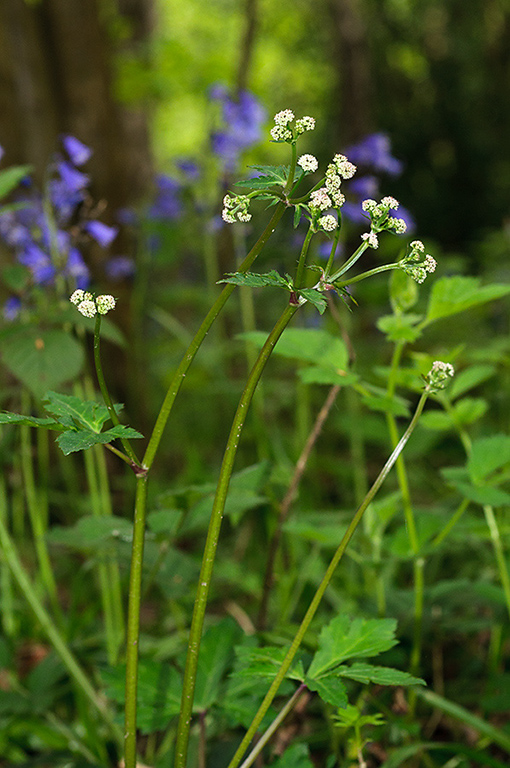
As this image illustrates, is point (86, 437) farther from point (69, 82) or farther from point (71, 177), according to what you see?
point (69, 82)

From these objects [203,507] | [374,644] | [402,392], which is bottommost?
[402,392]

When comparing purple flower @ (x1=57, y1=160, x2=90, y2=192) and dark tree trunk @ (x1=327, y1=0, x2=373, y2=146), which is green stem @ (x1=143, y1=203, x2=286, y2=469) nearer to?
purple flower @ (x1=57, y1=160, x2=90, y2=192)

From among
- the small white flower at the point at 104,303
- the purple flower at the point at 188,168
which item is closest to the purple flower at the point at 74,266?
the small white flower at the point at 104,303

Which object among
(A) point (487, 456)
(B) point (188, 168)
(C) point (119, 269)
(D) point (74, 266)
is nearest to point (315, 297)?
(A) point (487, 456)

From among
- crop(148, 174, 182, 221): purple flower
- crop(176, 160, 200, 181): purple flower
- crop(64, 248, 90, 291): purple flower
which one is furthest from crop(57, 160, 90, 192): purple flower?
crop(148, 174, 182, 221): purple flower

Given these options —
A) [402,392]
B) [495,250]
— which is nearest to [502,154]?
[495,250]

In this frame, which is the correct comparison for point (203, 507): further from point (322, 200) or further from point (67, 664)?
point (322, 200)
